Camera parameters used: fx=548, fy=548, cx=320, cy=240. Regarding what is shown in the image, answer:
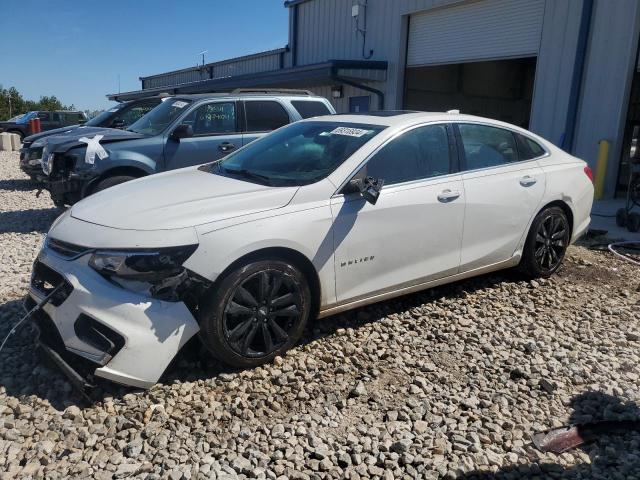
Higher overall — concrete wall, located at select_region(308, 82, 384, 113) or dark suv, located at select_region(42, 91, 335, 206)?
concrete wall, located at select_region(308, 82, 384, 113)

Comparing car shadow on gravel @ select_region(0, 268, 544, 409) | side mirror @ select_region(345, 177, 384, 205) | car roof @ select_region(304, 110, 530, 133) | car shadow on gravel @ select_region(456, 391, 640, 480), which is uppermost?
car roof @ select_region(304, 110, 530, 133)

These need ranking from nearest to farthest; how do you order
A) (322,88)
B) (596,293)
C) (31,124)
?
(596,293), (322,88), (31,124)

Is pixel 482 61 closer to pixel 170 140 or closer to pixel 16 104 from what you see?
pixel 170 140

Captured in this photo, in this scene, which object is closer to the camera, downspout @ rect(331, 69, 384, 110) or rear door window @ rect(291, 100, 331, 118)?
rear door window @ rect(291, 100, 331, 118)

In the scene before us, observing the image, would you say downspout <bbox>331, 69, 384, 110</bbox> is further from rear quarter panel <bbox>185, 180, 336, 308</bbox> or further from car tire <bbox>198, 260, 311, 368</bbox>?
car tire <bbox>198, 260, 311, 368</bbox>

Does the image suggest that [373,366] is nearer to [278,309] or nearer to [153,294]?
[278,309]

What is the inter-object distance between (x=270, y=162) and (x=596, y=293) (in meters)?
3.32

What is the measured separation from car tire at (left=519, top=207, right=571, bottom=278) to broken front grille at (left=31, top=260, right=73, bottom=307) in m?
3.91

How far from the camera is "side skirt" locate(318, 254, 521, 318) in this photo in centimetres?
387

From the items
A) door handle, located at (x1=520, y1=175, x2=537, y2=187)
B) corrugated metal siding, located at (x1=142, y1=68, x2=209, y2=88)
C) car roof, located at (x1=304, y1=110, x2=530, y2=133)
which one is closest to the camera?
car roof, located at (x1=304, y1=110, x2=530, y2=133)

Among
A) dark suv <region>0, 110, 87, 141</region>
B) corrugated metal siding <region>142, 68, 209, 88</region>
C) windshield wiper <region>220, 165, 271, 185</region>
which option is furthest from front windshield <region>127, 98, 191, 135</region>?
corrugated metal siding <region>142, 68, 209, 88</region>

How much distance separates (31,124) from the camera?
23.5m

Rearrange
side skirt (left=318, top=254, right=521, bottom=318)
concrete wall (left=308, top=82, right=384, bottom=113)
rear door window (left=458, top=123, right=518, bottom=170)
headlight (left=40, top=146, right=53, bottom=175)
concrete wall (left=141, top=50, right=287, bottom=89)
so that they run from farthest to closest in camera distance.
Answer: concrete wall (left=141, top=50, right=287, bottom=89) < concrete wall (left=308, top=82, right=384, bottom=113) < headlight (left=40, top=146, right=53, bottom=175) < rear door window (left=458, top=123, right=518, bottom=170) < side skirt (left=318, top=254, right=521, bottom=318)

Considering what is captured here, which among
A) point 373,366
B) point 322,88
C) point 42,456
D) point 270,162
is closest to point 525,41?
point 322,88
